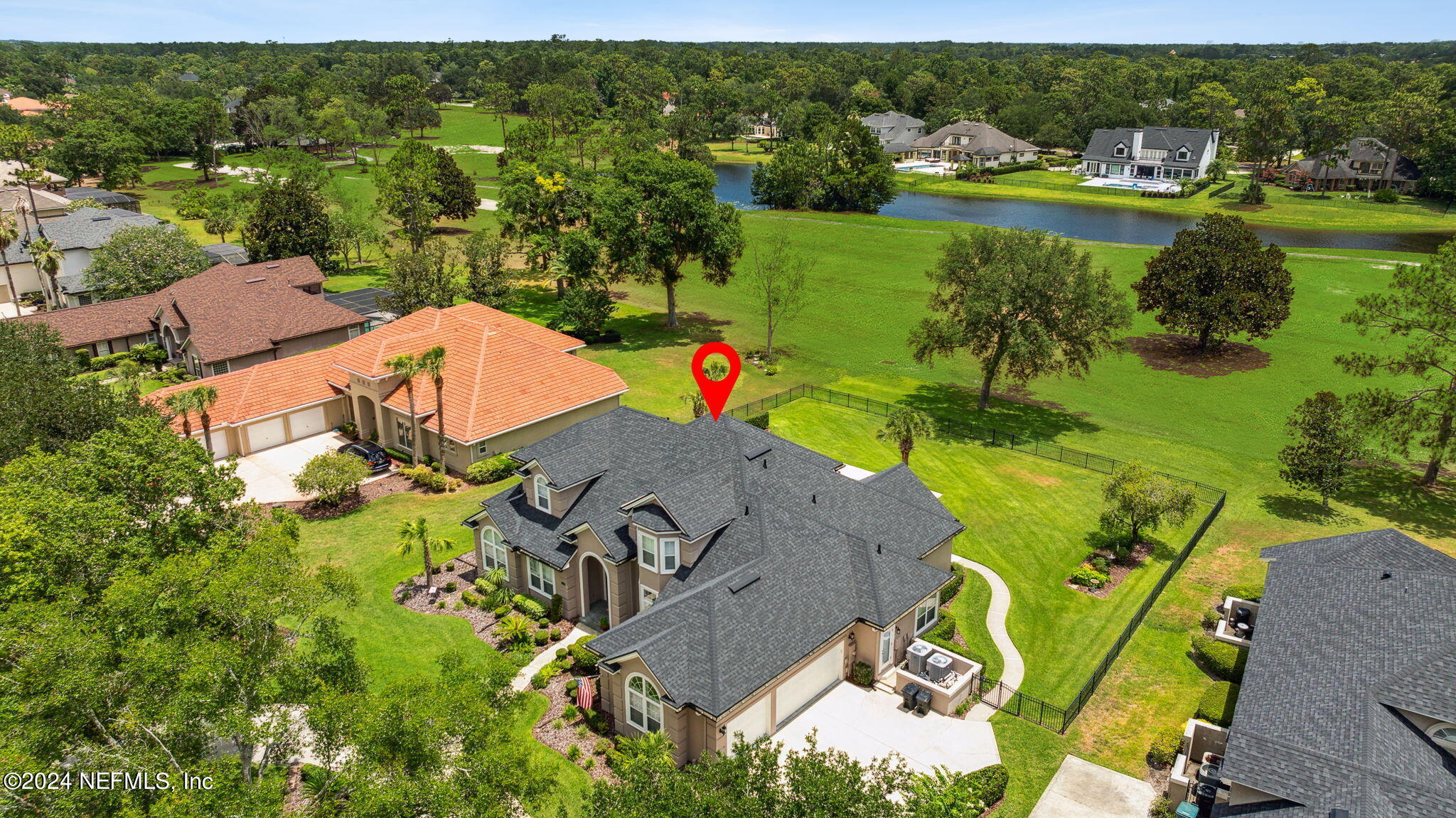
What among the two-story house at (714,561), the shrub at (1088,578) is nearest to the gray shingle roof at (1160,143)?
the shrub at (1088,578)

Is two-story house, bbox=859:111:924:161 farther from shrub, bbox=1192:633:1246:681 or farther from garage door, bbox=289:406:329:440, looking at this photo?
shrub, bbox=1192:633:1246:681

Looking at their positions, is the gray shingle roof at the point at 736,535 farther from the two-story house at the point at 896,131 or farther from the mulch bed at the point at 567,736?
the two-story house at the point at 896,131

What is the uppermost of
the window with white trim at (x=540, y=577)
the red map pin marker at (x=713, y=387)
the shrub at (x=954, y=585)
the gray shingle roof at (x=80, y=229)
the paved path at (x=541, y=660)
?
the gray shingle roof at (x=80, y=229)

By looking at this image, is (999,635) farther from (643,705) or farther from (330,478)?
(330,478)

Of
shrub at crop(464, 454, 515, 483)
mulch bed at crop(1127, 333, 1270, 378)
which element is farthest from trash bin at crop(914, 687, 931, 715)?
mulch bed at crop(1127, 333, 1270, 378)

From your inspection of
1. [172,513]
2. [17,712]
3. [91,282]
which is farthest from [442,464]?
[91,282]

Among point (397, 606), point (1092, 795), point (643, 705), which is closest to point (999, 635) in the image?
point (1092, 795)
